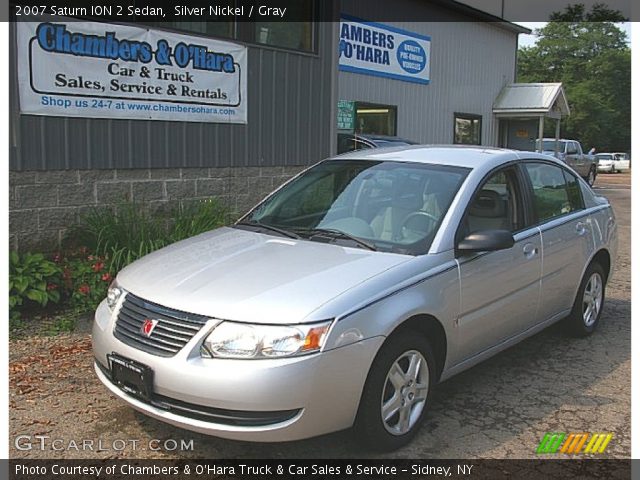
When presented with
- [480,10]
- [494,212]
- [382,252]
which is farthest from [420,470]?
[480,10]

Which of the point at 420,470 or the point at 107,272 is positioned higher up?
the point at 107,272

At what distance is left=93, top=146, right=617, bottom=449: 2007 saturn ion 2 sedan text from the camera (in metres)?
3.13

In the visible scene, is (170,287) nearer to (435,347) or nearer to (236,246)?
(236,246)

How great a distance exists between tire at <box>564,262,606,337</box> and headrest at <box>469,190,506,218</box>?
1.31 meters

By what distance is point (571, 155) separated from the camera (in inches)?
965

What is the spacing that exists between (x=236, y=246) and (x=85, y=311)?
2196mm

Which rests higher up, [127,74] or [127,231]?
[127,74]

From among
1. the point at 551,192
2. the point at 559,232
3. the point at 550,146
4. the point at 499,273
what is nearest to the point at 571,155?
the point at 550,146

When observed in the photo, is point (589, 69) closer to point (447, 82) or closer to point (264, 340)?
point (447, 82)

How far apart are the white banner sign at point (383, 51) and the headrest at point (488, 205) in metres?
10.2

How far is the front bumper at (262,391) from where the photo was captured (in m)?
3.06

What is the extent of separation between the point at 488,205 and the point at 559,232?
851 mm

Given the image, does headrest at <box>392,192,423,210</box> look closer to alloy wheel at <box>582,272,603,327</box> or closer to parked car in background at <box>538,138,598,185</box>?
alloy wheel at <box>582,272,603,327</box>

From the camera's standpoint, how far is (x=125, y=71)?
274 inches
